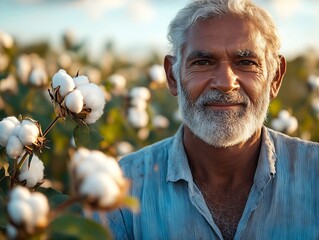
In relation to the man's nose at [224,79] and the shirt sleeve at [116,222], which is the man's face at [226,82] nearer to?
the man's nose at [224,79]

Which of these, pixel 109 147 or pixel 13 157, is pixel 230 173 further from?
pixel 109 147

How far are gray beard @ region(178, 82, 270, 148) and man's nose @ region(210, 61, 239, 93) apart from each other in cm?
2

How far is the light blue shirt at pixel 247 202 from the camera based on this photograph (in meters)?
2.45

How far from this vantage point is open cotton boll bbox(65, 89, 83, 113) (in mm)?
1867

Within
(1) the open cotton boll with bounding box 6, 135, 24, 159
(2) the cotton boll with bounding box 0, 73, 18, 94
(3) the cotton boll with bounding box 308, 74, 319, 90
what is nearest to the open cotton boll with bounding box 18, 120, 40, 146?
(1) the open cotton boll with bounding box 6, 135, 24, 159

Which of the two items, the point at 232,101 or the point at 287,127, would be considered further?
the point at 287,127

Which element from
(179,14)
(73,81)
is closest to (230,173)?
(179,14)

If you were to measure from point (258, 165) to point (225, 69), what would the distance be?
38cm

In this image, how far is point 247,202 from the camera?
2.46 m

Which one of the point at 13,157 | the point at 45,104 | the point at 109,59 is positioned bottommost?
the point at 109,59

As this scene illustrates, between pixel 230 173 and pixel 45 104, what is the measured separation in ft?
7.84

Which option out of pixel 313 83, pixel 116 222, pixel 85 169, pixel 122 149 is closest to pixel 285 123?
pixel 313 83

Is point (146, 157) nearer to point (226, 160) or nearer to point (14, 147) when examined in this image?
point (226, 160)

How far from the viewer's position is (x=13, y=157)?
192 cm
